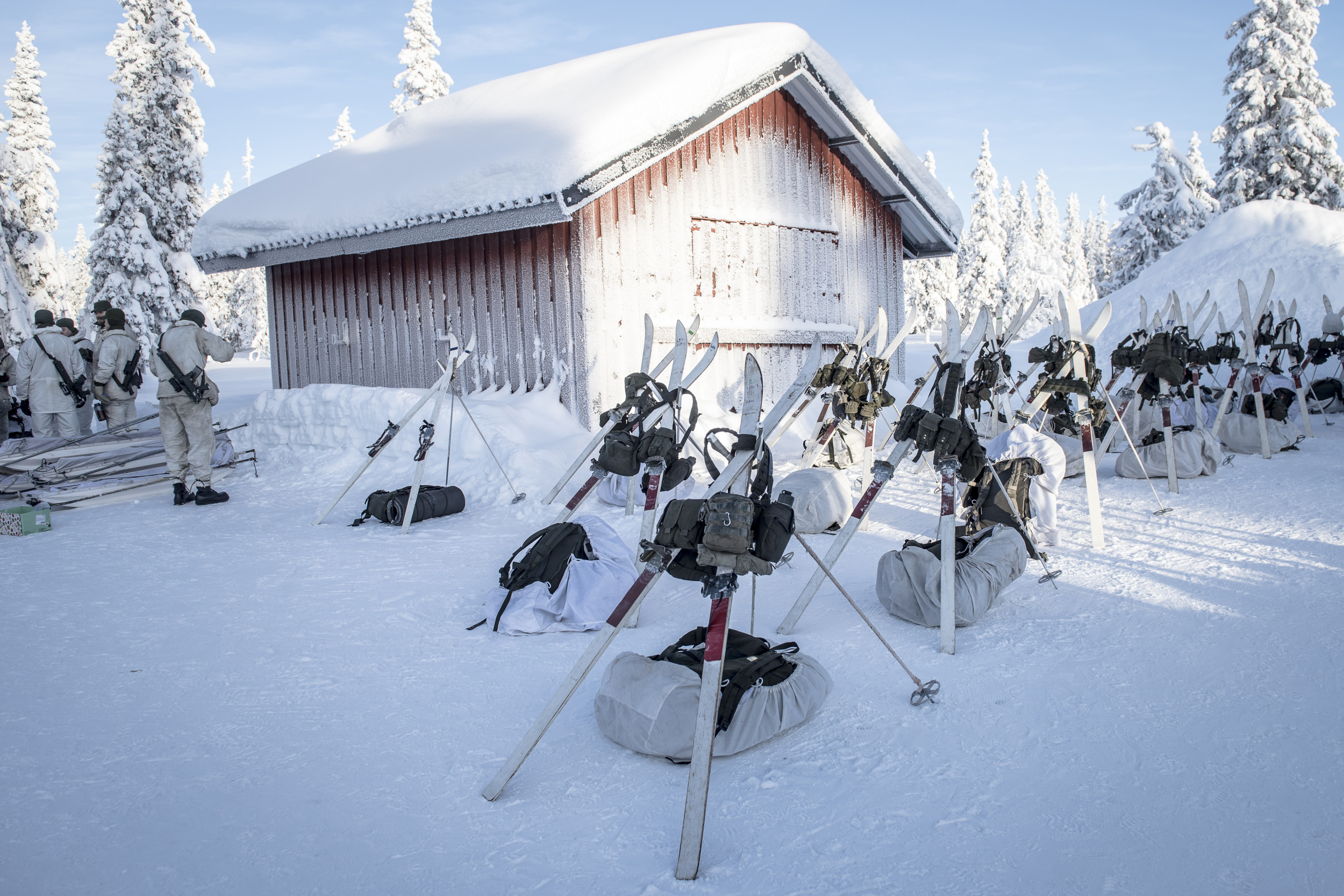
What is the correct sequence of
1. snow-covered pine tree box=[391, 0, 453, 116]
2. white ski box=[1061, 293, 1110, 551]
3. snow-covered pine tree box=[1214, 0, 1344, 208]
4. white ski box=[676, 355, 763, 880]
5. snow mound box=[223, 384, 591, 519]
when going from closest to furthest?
white ski box=[676, 355, 763, 880]
white ski box=[1061, 293, 1110, 551]
snow mound box=[223, 384, 591, 519]
snow-covered pine tree box=[1214, 0, 1344, 208]
snow-covered pine tree box=[391, 0, 453, 116]

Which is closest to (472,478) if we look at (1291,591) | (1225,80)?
(1291,591)

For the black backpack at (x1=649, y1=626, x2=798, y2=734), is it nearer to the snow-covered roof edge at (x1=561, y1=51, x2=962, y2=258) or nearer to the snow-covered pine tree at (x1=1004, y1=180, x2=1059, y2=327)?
the snow-covered roof edge at (x1=561, y1=51, x2=962, y2=258)

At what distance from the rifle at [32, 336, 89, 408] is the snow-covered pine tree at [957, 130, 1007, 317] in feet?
130

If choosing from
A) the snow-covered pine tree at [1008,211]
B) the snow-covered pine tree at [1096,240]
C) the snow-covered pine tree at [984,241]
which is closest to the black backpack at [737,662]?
the snow-covered pine tree at [984,241]

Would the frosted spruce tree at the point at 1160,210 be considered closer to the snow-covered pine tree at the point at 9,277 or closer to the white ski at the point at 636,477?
the white ski at the point at 636,477

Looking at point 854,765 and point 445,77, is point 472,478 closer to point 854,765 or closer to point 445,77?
point 854,765

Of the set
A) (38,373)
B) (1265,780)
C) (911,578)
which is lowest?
(1265,780)

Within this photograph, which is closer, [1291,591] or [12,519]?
[1291,591]

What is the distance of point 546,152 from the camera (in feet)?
27.8

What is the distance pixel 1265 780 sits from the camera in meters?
2.84

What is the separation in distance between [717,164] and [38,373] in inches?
374

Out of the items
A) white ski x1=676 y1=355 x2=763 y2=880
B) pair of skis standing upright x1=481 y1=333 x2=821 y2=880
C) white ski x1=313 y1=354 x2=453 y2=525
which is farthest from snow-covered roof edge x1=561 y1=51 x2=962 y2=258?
white ski x1=676 y1=355 x2=763 y2=880

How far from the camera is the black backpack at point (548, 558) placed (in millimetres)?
4754

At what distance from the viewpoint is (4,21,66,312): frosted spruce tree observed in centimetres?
2461
